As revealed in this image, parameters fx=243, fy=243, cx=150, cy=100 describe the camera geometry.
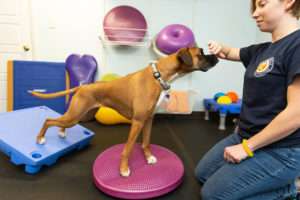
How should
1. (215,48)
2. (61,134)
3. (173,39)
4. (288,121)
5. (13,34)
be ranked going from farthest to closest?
(13,34)
(173,39)
(61,134)
(215,48)
(288,121)

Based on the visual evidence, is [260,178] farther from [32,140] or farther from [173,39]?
[173,39]

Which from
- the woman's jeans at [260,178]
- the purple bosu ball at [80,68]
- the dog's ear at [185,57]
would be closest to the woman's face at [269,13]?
the dog's ear at [185,57]

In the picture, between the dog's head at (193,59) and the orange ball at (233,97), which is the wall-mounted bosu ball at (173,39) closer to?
the orange ball at (233,97)

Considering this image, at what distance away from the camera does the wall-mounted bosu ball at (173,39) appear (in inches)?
118

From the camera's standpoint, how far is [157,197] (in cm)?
170

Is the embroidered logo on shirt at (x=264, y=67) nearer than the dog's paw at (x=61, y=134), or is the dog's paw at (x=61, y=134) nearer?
the embroidered logo on shirt at (x=264, y=67)

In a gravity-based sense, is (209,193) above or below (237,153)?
below

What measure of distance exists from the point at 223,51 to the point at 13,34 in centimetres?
273

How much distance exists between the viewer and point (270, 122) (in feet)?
4.19

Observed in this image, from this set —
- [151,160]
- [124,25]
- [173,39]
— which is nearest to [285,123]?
[151,160]

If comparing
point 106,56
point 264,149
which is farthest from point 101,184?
point 106,56

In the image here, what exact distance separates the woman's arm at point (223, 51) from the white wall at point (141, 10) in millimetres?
1652

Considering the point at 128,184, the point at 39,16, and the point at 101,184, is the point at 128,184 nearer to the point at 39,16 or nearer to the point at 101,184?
the point at 101,184

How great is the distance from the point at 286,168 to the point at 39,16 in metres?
3.25
